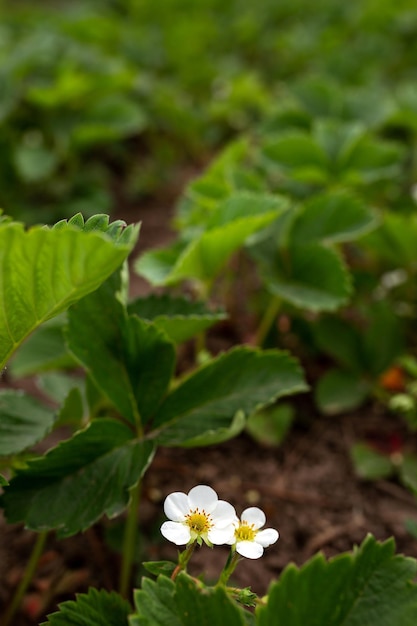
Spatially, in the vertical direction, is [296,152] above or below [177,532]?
below

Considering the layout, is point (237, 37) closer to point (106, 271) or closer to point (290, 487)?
point (290, 487)

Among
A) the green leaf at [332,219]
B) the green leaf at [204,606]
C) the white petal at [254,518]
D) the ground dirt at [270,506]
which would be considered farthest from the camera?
the green leaf at [332,219]

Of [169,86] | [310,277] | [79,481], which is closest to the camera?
[79,481]

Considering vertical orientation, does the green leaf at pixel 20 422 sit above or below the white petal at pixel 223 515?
below

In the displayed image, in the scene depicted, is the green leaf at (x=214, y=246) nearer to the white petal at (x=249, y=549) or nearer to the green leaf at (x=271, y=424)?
the green leaf at (x=271, y=424)

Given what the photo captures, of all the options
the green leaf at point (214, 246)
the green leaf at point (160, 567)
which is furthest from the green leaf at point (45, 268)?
the green leaf at point (214, 246)

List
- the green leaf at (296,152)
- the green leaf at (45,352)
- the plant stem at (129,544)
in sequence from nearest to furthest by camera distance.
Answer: the plant stem at (129,544) < the green leaf at (45,352) < the green leaf at (296,152)

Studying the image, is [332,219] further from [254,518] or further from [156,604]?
[156,604]

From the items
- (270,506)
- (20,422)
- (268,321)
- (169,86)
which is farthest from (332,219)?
(169,86)

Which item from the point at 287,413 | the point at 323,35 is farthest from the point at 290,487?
the point at 323,35
